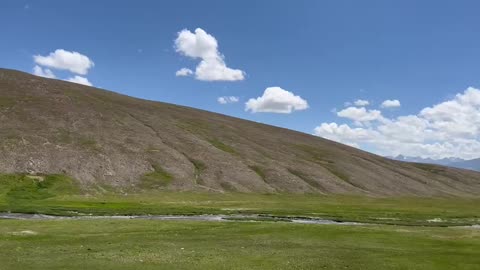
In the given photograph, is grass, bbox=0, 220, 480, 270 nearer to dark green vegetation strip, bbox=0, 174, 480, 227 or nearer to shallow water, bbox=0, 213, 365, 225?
shallow water, bbox=0, 213, 365, 225

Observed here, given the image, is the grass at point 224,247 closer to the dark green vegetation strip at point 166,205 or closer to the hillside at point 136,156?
the dark green vegetation strip at point 166,205

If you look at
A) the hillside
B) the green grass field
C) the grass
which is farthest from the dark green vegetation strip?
the grass

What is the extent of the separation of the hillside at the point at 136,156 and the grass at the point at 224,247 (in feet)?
236

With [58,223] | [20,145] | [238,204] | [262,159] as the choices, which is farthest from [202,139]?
→ [58,223]

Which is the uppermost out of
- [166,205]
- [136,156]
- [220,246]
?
[136,156]

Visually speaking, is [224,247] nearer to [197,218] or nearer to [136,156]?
[197,218]

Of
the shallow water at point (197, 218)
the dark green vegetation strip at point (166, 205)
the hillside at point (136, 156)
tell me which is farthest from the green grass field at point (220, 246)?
the hillside at point (136, 156)

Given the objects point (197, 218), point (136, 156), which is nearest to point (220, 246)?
point (197, 218)

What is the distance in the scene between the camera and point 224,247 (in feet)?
141

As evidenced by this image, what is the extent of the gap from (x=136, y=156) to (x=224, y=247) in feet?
363

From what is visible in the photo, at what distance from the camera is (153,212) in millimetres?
84750

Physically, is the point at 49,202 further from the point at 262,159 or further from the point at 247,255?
the point at 262,159

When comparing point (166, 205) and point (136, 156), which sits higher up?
point (136, 156)

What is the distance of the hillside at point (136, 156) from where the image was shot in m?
132
